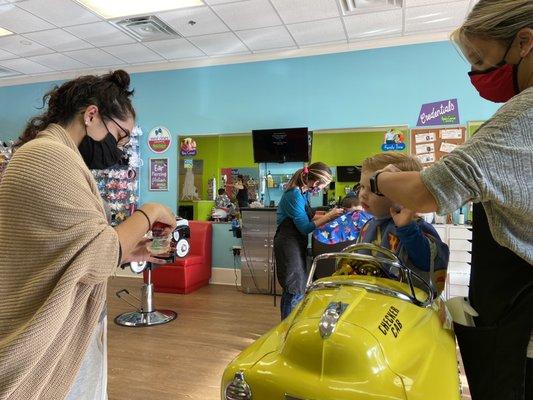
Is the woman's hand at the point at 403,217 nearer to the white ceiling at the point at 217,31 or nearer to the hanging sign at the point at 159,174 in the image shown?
the white ceiling at the point at 217,31

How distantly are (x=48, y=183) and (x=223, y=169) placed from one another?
16.3ft

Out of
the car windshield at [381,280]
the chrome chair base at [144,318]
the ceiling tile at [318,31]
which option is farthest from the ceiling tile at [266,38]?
the car windshield at [381,280]

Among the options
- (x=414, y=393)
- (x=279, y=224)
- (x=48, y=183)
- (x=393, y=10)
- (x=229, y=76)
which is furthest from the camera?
(x=229, y=76)

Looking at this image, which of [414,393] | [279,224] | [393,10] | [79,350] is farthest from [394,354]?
A: [393,10]

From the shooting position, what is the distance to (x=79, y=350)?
0.95 meters

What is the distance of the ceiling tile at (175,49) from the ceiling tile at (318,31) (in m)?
1.48

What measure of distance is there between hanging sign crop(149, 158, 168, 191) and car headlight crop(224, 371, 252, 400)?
5392 millimetres

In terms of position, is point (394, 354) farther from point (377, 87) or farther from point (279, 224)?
point (377, 87)

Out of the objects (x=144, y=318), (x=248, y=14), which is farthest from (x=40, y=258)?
(x=248, y=14)

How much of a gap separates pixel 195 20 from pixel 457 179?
14.7 feet

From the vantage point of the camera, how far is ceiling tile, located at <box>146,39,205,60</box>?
512 centimetres

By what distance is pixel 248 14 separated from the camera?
4.30 metres

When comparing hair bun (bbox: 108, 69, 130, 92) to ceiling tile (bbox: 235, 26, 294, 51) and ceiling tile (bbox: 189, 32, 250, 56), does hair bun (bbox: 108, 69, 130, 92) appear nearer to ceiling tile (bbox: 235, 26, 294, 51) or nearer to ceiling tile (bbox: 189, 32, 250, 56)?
ceiling tile (bbox: 235, 26, 294, 51)

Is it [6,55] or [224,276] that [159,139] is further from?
[6,55]
